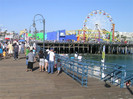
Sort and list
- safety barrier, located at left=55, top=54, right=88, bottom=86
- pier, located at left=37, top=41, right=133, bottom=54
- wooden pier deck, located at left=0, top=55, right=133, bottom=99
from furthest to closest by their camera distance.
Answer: pier, located at left=37, top=41, right=133, bottom=54, safety barrier, located at left=55, top=54, right=88, bottom=86, wooden pier deck, located at left=0, top=55, right=133, bottom=99

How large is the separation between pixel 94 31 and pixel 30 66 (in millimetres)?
65239

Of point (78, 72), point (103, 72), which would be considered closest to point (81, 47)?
point (103, 72)

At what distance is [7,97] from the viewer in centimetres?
605

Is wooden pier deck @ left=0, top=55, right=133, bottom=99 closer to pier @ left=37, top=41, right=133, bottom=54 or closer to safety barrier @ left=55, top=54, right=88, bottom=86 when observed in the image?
safety barrier @ left=55, top=54, right=88, bottom=86

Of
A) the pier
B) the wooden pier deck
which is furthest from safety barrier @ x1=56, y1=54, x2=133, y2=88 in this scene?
the pier

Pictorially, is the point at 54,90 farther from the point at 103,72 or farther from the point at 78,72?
the point at 103,72

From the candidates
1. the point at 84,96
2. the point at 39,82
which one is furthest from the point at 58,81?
the point at 84,96

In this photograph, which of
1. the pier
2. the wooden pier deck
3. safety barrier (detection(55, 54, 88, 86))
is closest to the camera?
the wooden pier deck

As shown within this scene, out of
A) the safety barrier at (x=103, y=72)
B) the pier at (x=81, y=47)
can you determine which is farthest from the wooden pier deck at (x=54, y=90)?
the pier at (x=81, y=47)

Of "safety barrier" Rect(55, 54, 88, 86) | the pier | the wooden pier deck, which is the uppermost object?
the pier

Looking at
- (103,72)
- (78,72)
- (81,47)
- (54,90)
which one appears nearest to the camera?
(54,90)

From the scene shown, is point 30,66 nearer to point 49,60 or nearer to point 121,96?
point 49,60

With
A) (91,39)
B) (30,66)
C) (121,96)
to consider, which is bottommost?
(121,96)

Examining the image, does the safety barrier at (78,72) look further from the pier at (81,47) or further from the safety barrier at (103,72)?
the pier at (81,47)
